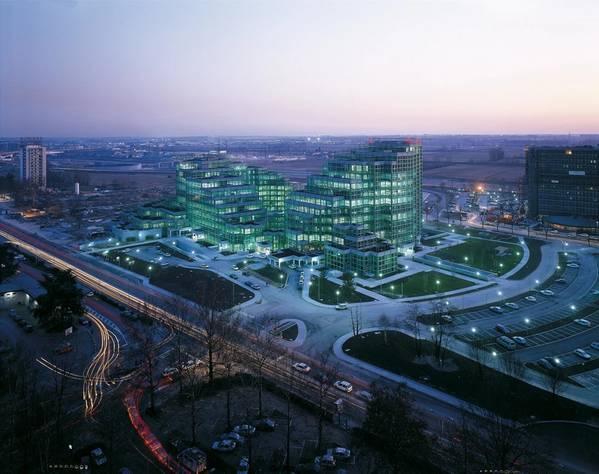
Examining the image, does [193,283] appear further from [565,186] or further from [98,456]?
[565,186]

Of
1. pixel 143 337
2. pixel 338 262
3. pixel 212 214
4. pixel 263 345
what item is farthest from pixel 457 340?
pixel 212 214

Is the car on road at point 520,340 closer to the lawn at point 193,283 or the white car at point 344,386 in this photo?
the white car at point 344,386

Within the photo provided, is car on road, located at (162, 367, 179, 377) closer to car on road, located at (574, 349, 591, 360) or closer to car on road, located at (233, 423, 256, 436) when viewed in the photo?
car on road, located at (233, 423, 256, 436)

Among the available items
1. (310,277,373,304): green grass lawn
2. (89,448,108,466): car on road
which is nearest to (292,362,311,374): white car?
(310,277,373,304): green grass lawn

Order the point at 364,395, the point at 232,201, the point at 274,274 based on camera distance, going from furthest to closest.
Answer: the point at 232,201, the point at 274,274, the point at 364,395

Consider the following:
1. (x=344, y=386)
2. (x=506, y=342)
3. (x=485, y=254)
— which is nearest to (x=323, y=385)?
(x=344, y=386)

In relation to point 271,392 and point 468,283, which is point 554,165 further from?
point 271,392
